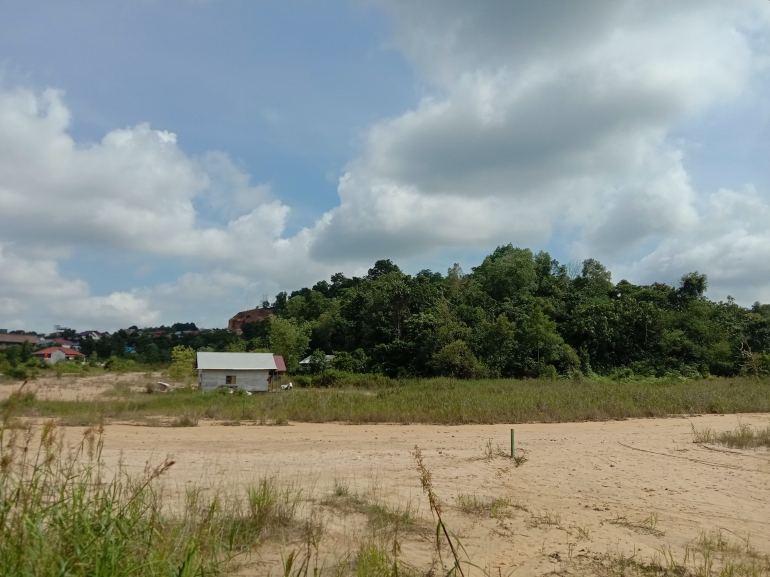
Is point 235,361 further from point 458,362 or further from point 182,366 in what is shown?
point 458,362

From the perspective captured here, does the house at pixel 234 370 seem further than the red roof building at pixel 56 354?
No

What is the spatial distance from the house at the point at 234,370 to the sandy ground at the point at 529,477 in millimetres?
18746

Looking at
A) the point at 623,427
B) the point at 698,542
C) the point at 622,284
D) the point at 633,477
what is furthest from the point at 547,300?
the point at 698,542

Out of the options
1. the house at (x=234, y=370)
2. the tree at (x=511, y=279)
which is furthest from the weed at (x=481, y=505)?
the tree at (x=511, y=279)

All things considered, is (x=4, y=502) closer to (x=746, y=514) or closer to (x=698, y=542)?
(x=698, y=542)

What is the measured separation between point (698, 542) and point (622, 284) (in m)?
57.2

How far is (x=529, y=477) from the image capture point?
909cm

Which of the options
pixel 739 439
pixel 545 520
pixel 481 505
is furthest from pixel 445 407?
pixel 545 520

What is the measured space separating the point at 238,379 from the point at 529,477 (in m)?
28.5

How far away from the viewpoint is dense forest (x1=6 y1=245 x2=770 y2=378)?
39.5m

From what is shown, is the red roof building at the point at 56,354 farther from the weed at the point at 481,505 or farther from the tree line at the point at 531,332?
the weed at the point at 481,505

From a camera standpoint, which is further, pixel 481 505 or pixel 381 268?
pixel 381 268

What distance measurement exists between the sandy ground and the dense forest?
2420cm

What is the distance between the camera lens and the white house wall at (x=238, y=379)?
112ft
